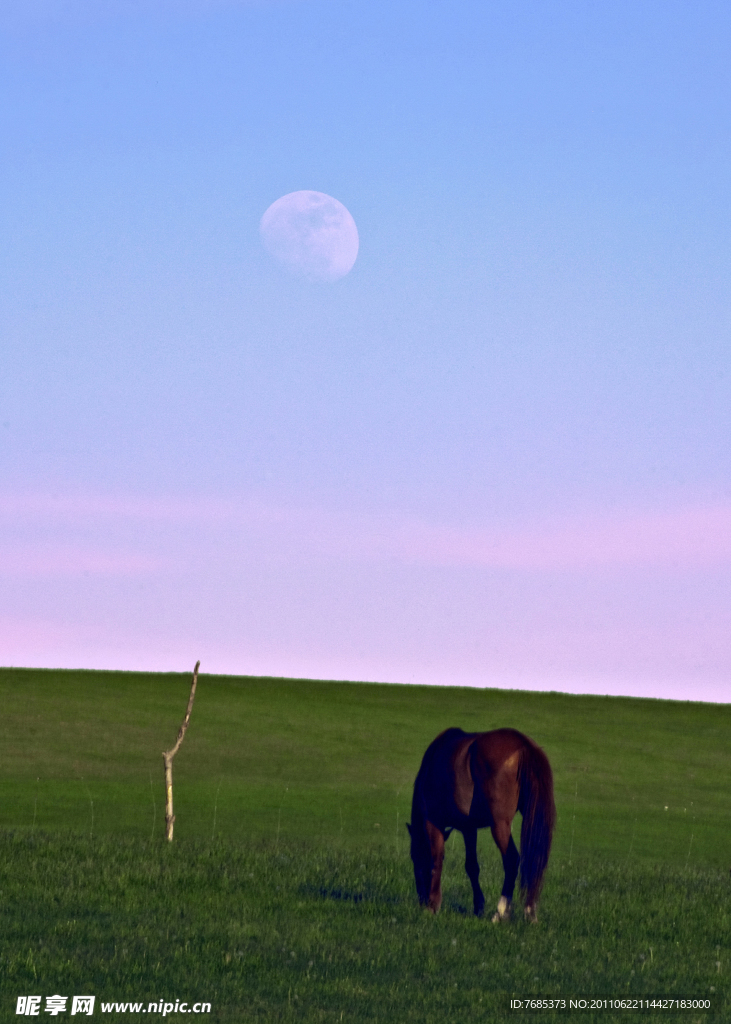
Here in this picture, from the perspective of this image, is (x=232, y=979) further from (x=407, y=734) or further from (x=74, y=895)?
(x=407, y=734)

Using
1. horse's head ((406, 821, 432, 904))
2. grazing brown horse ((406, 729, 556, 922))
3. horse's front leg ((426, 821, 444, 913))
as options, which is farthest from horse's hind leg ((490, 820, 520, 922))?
horse's head ((406, 821, 432, 904))

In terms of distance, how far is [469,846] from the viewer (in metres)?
14.9

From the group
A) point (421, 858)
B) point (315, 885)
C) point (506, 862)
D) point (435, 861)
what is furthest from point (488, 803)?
point (315, 885)

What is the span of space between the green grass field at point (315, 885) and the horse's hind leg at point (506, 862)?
1.09ft

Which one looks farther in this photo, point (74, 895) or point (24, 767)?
point (24, 767)

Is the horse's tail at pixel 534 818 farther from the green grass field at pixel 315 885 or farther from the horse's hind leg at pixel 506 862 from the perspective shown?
the green grass field at pixel 315 885

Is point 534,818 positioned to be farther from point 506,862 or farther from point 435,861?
point 435,861

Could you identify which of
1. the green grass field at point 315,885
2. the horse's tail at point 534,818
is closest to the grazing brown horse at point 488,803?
the horse's tail at point 534,818

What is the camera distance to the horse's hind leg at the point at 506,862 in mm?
14117

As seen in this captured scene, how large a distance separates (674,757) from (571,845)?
17.9m

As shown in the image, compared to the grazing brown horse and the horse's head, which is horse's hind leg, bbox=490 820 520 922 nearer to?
the grazing brown horse

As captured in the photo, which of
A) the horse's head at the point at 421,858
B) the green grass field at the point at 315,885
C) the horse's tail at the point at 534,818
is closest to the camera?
the green grass field at the point at 315,885

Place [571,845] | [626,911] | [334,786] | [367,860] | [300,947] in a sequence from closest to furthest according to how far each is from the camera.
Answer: [300,947], [626,911], [367,860], [571,845], [334,786]

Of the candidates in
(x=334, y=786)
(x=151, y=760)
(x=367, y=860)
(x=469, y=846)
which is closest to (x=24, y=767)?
(x=151, y=760)
